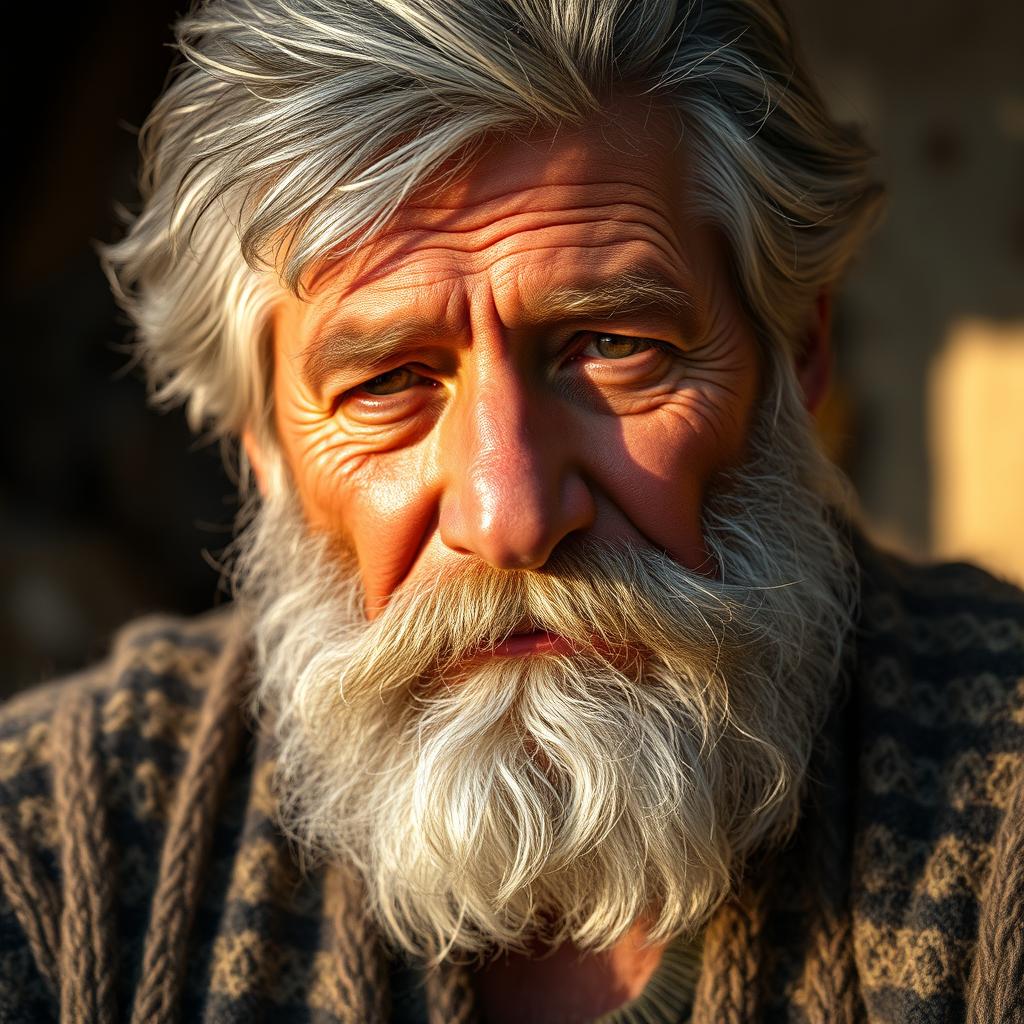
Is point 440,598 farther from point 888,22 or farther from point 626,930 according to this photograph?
point 888,22

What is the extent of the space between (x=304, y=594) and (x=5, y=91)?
3.09 meters

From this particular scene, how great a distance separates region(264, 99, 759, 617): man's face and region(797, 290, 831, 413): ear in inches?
11.8

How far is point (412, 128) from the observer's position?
1.68 metres

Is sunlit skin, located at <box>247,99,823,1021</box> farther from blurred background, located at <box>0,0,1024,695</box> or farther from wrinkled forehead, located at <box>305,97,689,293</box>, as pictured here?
blurred background, located at <box>0,0,1024,695</box>

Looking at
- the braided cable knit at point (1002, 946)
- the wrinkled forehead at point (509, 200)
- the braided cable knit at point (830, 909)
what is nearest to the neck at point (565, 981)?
the braided cable knit at point (830, 909)

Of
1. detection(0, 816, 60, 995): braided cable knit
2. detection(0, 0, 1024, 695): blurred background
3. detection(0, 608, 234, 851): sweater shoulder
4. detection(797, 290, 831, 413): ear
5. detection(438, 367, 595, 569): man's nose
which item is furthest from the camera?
detection(0, 0, 1024, 695): blurred background

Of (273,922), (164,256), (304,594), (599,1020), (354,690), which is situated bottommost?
(599,1020)

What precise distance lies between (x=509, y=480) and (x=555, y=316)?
10.1 inches

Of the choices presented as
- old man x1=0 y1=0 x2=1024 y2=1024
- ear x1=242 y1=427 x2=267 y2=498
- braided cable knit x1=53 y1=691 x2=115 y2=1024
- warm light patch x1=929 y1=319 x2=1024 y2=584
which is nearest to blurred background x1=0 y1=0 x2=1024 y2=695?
warm light patch x1=929 y1=319 x2=1024 y2=584

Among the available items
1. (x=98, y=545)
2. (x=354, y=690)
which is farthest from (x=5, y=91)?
(x=354, y=690)

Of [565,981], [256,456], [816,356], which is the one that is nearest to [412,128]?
[256,456]

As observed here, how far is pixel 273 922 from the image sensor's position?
1892 millimetres

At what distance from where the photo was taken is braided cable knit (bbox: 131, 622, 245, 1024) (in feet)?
5.90

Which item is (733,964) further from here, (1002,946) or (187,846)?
(187,846)
